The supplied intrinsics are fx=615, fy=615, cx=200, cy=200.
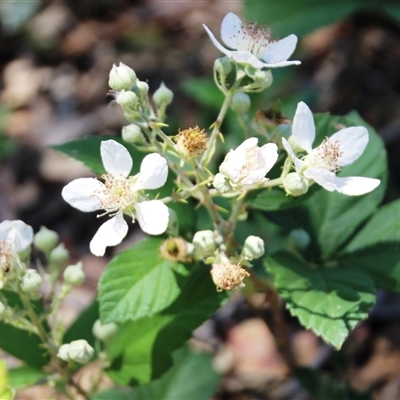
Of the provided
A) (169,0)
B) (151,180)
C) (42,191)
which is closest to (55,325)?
(151,180)

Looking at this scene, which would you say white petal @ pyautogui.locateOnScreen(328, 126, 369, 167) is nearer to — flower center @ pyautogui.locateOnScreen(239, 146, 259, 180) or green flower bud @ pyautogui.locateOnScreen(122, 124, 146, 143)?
flower center @ pyautogui.locateOnScreen(239, 146, 259, 180)

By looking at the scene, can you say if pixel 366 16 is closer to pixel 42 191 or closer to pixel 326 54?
pixel 326 54

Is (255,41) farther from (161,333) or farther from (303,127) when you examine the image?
(161,333)

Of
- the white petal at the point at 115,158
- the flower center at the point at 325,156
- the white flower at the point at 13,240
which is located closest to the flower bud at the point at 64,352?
the white flower at the point at 13,240

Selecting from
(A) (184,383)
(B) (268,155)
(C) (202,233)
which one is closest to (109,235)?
(C) (202,233)

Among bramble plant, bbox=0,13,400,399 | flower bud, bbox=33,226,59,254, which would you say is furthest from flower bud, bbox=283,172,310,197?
flower bud, bbox=33,226,59,254

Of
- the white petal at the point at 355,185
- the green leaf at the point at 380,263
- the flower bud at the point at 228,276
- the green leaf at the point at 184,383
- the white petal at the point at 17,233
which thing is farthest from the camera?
the green leaf at the point at 184,383

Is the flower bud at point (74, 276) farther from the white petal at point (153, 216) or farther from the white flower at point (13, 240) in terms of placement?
the white petal at point (153, 216)
